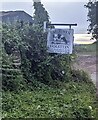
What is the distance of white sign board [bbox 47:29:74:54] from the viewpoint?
3596 mm

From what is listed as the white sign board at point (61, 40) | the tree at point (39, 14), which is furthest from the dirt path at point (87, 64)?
the tree at point (39, 14)

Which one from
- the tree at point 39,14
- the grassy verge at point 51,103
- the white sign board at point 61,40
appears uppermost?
the tree at point 39,14

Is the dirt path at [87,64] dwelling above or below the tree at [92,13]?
below

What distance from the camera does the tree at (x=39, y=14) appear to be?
11.6ft

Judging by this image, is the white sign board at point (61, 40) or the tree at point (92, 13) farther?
the tree at point (92, 13)

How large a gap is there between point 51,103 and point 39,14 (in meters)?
1.49

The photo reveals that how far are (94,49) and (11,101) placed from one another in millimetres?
1941

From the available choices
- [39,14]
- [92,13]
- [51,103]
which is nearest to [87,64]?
[92,13]

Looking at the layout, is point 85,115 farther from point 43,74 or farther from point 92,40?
point 92,40

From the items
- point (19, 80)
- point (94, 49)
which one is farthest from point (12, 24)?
point (94, 49)

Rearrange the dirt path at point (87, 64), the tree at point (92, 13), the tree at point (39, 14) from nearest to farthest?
1. the tree at point (39, 14)
2. the tree at point (92, 13)
3. the dirt path at point (87, 64)

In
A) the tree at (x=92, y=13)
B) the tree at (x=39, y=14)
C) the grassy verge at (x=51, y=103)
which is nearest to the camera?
the grassy verge at (x=51, y=103)

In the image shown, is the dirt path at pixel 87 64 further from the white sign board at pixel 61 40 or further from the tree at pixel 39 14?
the tree at pixel 39 14

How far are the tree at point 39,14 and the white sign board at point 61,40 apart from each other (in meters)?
0.22
